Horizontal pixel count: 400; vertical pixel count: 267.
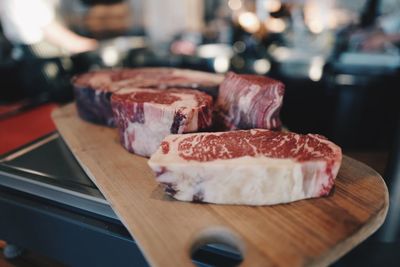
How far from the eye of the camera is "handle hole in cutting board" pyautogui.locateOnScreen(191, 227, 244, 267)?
40.1 inches

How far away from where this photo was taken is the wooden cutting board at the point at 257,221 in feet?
3.08

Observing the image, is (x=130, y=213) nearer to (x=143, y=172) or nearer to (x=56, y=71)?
(x=143, y=172)

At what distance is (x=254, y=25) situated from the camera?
3.77 m

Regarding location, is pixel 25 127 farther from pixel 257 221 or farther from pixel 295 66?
pixel 295 66

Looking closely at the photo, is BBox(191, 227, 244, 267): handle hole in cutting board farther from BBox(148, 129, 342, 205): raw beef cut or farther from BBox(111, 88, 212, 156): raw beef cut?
BBox(111, 88, 212, 156): raw beef cut

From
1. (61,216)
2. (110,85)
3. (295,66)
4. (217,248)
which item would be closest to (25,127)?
(110,85)

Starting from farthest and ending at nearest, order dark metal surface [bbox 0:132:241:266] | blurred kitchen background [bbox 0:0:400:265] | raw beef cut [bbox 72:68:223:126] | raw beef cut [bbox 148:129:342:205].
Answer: blurred kitchen background [bbox 0:0:400:265]
raw beef cut [bbox 72:68:223:126]
dark metal surface [bbox 0:132:241:266]
raw beef cut [bbox 148:129:342:205]

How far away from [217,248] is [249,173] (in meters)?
0.26

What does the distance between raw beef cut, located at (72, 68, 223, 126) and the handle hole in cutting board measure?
969 mm

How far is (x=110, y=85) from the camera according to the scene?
1.95 m

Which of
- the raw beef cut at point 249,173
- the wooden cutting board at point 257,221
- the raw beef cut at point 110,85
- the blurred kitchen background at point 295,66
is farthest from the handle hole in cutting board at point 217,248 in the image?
the blurred kitchen background at point 295,66

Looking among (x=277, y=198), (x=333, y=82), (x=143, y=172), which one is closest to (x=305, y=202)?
(x=277, y=198)

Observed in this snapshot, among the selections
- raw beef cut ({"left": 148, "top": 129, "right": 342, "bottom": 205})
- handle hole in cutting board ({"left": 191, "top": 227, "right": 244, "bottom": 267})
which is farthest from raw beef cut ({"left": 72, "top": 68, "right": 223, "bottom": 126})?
handle hole in cutting board ({"left": 191, "top": 227, "right": 244, "bottom": 267})

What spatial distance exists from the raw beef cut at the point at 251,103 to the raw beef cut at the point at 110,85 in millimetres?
231
